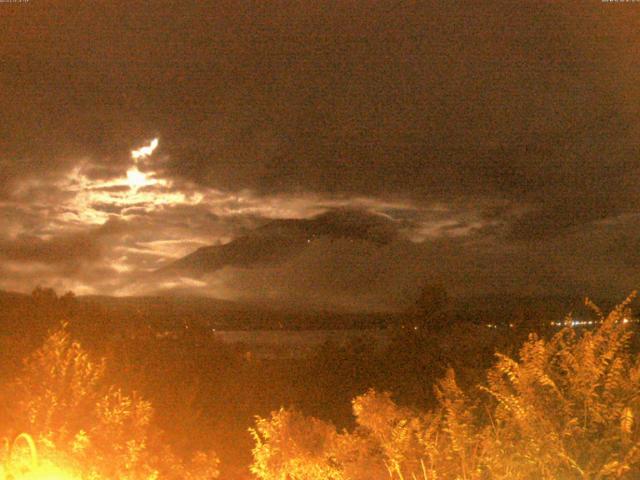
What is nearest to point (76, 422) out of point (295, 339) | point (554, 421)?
point (554, 421)

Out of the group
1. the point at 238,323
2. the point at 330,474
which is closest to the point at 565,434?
the point at 330,474

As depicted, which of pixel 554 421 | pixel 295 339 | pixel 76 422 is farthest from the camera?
pixel 295 339

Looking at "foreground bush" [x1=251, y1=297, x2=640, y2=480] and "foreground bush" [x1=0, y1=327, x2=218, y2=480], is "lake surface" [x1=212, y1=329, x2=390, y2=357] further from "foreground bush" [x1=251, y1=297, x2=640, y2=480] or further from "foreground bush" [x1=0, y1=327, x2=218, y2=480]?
"foreground bush" [x1=251, y1=297, x2=640, y2=480]

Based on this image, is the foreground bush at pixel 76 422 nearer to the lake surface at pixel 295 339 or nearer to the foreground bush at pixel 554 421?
→ the foreground bush at pixel 554 421

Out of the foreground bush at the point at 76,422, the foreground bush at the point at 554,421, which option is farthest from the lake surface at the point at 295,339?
the foreground bush at the point at 554,421

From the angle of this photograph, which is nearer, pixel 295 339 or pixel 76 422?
pixel 76 422

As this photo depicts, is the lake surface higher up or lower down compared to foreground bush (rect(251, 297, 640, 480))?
higher up

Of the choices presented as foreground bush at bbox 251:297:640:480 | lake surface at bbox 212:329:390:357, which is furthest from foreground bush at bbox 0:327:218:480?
lake surface at bbox 212:329:390:357

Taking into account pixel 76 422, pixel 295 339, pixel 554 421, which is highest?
pixel 295 339

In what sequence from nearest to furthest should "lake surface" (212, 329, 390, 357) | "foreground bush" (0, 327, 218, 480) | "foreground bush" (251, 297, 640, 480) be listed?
"foreground bush" (251, 297, 640, 480) → "foreground bush" (0, 327, 218, 480) → "lake surface" (212, 329, 390, 357)

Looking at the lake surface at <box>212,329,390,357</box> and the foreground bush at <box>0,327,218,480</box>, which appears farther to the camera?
the lake surface at <box>212,329,390,357</box>

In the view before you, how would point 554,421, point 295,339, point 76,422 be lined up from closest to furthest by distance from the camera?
point 554,421 < point 76,422 < point 295,339

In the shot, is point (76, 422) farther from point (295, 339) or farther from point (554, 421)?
point (295, 339)

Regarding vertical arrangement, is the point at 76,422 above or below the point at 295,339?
below
